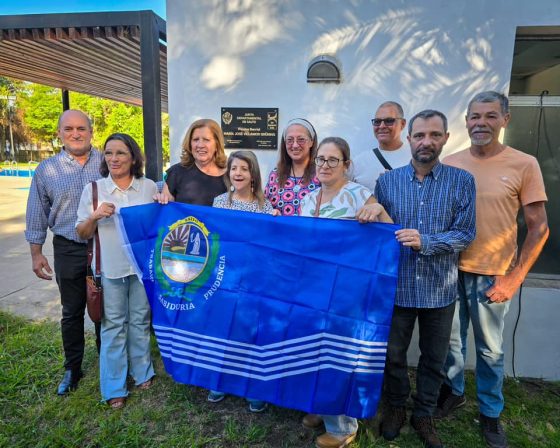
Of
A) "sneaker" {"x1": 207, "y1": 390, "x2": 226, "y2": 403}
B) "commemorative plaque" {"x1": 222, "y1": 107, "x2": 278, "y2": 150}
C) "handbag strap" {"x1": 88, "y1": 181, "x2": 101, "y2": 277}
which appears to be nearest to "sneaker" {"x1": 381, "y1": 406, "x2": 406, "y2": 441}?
"sneaker" {"x1": 207, "y1": 390, "x2": 226, "y2": 403}

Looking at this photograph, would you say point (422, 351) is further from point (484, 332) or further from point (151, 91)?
point (151, 91)

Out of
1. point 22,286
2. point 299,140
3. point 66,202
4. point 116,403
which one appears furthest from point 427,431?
point 22,286

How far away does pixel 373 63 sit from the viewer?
11.5ft

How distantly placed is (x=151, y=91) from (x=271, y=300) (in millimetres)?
2534

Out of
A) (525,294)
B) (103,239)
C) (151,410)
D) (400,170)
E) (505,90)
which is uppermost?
(505,90)

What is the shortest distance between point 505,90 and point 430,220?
190 centimetres

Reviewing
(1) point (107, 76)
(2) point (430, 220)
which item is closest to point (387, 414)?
(2) point (430, 220)

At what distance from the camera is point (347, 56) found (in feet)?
11.6

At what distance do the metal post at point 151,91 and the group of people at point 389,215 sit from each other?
787 millimetres

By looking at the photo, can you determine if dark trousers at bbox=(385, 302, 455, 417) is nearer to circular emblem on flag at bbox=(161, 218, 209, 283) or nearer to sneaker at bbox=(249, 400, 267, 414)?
sneaker at bbox=(249, 400, 267, 414)

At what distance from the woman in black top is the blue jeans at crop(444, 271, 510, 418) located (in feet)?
6.39

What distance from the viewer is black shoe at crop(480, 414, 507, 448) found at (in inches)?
105

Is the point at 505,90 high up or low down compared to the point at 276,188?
up

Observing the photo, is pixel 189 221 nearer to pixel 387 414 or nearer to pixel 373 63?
pixel 387 414
